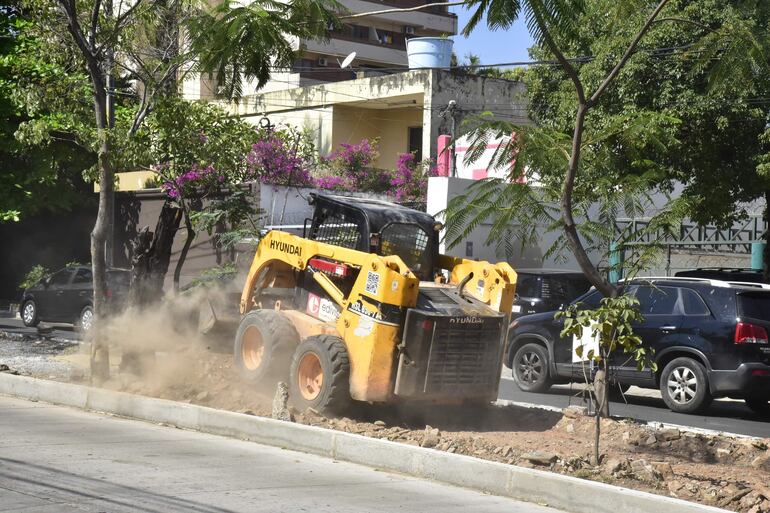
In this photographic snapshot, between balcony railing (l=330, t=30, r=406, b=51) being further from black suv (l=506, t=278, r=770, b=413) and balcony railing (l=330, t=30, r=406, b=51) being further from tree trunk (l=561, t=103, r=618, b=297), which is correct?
tree trunk (l=561, t=103, r=618, b=297)

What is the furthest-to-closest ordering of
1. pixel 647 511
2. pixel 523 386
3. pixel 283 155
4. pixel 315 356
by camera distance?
1. pixel 283 155
2. pixel 523 386
3. pixel 315 356
4. pixel 647 511

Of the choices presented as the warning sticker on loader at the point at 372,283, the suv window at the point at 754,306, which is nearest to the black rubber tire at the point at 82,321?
the warning sticker on loader at the point at 372,283

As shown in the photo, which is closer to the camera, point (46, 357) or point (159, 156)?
point (159, 156)

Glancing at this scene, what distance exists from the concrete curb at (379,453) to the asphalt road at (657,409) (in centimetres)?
418

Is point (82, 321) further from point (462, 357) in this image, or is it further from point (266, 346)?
point (462, 357)

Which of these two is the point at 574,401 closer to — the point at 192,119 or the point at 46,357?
the point at 192,119

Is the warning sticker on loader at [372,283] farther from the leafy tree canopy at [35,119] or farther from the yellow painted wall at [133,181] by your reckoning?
the yellow painted wall at [133,181]

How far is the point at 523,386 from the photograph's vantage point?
16609 mm

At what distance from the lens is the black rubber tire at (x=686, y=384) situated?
1413 cm

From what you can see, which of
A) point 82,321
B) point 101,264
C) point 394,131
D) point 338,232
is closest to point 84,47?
point 101,264

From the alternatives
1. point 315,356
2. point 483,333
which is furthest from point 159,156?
point 483,333

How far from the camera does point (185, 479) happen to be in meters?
8.23

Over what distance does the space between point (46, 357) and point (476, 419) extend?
8.64 metres

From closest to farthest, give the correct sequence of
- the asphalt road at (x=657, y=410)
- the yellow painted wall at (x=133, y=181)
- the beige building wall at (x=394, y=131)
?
the asphalt road at (x=657, y=410) < the yellow painted wall at (x=133, y=181) < the beige building wall at (x=394, y=131)
